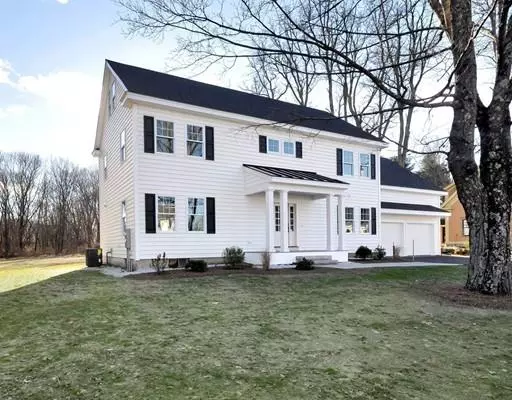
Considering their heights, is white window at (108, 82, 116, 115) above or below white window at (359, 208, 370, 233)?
above

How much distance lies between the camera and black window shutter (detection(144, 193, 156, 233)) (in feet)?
42.8

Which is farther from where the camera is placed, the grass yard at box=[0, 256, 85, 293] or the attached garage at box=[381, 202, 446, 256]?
the attached garage at box=[381, 202, 446, 256]

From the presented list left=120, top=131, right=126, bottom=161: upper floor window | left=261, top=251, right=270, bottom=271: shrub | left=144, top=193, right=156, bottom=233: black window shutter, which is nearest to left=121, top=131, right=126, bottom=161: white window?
left=120, top=131, right=126, bottom=161: upper floor window

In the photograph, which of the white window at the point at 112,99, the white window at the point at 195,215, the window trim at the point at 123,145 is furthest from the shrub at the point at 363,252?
the white window at the point at 112,99

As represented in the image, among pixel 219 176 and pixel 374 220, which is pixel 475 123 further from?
pixel 374 220

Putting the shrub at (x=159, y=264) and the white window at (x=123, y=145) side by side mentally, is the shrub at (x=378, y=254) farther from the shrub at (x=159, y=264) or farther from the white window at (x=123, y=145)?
the white window at (x=123, y=145)

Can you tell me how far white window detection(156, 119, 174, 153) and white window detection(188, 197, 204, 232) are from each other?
1959mm

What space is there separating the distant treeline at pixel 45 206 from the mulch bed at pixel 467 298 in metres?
34.9

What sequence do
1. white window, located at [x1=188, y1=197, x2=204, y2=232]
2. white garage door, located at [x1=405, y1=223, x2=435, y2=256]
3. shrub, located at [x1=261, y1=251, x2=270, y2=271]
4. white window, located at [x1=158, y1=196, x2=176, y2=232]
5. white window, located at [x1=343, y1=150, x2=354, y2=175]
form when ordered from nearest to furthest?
shrub, located at [x1=261, y1=251, x2=270, y2=271] < white window, located at [x1=158, y1=196, x2=176, y2=232] < white window, located at [x1=188, y1=197, x2=204, y2=232] < white window, located at [x1=343, y1=150, x2=354, y2=175] < white garage door, located at [x1=405, y1=223, x2=435, y2=256]

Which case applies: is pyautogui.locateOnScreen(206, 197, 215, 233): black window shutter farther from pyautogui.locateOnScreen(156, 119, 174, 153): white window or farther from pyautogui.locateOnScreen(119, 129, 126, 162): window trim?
pyautogui.locateOnScreen(119, 129, 126, 162): window trim

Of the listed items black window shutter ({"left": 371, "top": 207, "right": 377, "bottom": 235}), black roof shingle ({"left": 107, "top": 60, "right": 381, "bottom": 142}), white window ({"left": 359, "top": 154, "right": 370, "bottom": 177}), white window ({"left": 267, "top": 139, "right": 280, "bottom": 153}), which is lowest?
black window shutter ({"left": 371, "top": 207, "right": 377, "bottom": 235})

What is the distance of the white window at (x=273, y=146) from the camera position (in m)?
16.5

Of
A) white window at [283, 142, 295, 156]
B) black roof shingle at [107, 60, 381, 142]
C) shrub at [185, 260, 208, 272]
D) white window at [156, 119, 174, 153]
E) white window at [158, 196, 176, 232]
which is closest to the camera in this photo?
shrub at [185, 260, 208, 272]

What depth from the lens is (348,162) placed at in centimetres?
1914
